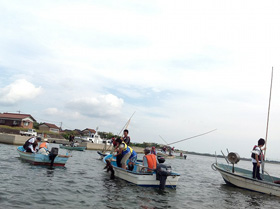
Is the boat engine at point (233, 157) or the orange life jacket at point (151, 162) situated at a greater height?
the boat engine at point (233, 157)

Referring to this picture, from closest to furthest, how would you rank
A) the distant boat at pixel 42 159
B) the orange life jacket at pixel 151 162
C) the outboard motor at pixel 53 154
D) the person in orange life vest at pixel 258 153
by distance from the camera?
the orange life jacket at pixel 151 162, the person in orange life vest at pixel 258 153, the outboard motor at pixel 53 154, the distant boat at pixel 42 159

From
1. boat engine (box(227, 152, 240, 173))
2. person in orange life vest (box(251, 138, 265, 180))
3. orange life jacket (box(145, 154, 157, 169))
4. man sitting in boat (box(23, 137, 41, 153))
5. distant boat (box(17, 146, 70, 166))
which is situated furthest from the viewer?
man sitting in boat (box(23, 137, 41, 153))

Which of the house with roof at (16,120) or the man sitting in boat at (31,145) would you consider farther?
the house with roof at (16,120)

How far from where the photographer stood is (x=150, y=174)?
1330cm

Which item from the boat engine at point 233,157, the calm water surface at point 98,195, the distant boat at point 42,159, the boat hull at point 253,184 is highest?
the boat engine at point 233,157

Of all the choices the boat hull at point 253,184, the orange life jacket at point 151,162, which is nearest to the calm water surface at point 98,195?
the boat hull at point 253,184

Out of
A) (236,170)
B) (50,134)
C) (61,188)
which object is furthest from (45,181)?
(50,134)

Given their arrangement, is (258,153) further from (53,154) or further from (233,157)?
(53,154)

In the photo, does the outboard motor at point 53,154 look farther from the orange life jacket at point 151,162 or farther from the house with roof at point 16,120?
the house with roof at point 16,120

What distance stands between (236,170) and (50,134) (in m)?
57.0

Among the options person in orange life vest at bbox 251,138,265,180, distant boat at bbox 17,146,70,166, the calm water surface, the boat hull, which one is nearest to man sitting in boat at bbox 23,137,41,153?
distant boat at bbox 17,146,70,166

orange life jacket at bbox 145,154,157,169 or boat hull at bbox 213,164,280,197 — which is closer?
orange life jacket at bbox 145,154,157,169

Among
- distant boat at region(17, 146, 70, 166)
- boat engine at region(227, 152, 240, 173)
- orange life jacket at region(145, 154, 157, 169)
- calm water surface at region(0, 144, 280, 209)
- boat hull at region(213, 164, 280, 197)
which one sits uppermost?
boat engine at region(227, 152, 240, 173)

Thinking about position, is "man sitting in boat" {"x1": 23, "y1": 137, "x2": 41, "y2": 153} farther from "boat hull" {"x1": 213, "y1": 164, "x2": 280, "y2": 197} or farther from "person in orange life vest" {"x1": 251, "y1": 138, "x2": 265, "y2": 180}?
"person in orange life vest" {"x1": 251, "y1": 138, "x2": 265, "y2": 180}
